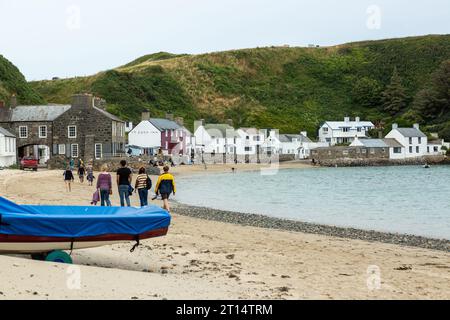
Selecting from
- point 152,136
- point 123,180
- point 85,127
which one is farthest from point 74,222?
point 152,136

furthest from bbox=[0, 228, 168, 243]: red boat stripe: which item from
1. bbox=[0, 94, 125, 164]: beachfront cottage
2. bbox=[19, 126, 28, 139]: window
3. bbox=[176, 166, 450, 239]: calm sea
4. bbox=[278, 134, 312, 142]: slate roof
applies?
bbox=[278, 134, 312, 142]: slate roof

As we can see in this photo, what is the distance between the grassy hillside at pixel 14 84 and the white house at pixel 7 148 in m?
26.5

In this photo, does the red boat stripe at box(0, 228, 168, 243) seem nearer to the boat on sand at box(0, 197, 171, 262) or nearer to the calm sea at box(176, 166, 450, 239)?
the boat on sand at box(0, 197, 171, 262)

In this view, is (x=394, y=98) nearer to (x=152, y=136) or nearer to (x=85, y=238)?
(x=152, y=136)

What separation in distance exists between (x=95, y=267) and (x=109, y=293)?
2427 millimetres

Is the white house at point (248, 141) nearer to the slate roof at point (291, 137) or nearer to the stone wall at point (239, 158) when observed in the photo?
the stone wall at point (239, 158)

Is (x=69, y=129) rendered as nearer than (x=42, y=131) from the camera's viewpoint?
Yes

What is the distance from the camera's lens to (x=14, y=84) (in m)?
87.3

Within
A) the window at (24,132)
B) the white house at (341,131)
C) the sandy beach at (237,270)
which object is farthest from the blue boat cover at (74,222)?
the white house at (341,131)

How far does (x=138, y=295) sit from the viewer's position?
939 centimetres

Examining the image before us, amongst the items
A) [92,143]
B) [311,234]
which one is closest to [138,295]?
[311,234]

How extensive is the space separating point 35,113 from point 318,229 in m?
44.7

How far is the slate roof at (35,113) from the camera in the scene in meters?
59.5

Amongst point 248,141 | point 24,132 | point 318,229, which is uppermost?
point 24,132
